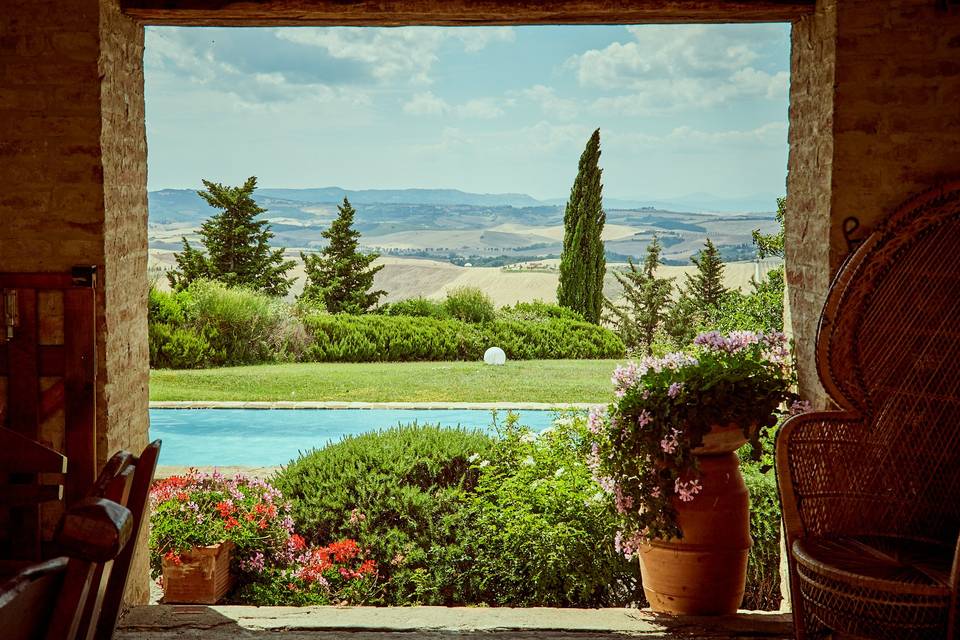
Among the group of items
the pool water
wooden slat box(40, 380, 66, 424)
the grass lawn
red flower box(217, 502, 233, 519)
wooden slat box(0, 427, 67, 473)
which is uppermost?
wooden slat box(0, 427, 67, 473)

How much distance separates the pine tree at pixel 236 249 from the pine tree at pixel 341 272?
2.11ft

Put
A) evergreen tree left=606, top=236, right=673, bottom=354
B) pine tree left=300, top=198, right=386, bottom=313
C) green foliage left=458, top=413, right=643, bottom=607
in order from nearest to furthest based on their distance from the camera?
green foliage left=458, top=413, right=643, bottom=607
evergreen tree left=606, top=236, right=673, bottom=354
pine tree left=300, top=198, right=386, bottom=313

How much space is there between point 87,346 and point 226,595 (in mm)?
1827

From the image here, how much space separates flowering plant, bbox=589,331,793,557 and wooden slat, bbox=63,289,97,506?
1825 millimetres

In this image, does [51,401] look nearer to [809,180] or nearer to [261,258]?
[809,180]

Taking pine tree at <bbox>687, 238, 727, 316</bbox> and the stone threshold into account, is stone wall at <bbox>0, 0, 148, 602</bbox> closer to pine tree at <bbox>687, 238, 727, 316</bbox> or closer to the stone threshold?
the stone threshold

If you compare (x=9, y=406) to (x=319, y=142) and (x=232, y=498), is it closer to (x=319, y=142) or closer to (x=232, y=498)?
(x=232, y=498)

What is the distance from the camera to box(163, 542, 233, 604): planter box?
4.14 metres

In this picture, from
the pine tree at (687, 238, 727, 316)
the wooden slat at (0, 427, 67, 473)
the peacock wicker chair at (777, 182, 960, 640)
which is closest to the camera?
the wooden slat at (0, 427, 67, 473)

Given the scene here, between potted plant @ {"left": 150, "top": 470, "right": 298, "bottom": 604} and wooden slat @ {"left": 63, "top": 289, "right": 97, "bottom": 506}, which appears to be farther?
potted plant @ {"left": 150, "top": 470, "right": 298, "bottom": 604}

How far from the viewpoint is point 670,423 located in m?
2.96

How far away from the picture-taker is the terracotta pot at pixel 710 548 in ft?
9.84

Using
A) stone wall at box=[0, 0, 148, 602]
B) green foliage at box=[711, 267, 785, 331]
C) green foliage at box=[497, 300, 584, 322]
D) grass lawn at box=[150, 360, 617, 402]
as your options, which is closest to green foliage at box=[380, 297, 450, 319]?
green foliage at box=[497, 300, 584, 322]

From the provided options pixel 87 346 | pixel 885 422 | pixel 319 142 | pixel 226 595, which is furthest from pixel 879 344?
pixel 319 142
